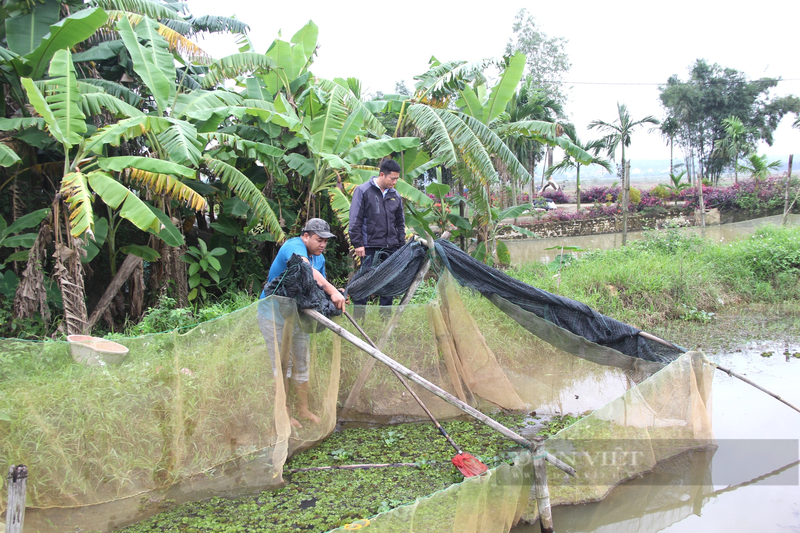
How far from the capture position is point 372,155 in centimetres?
646

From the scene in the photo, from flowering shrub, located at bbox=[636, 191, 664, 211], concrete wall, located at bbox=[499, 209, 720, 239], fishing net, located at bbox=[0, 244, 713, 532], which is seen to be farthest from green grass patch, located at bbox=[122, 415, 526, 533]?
flowering shrub, located at bbox=[636, 191, 664, 211]

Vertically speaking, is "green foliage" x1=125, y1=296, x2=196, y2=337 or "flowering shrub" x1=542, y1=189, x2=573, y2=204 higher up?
"flowering shrub" x1=542, y1=189, x2=573, y2=204

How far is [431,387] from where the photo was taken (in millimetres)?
3473

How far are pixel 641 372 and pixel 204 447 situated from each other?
3.27 m

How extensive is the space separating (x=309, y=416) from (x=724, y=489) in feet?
9.62

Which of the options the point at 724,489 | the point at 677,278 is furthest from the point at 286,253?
the point at 677,278

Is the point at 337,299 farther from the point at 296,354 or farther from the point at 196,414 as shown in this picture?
the point at 196,414

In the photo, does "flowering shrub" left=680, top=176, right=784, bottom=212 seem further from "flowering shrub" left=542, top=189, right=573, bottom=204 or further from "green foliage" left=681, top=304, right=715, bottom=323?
"green foliage" left=681, top=304, right=715, bottom=323

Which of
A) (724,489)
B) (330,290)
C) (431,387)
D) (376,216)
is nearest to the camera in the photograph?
(431,387)

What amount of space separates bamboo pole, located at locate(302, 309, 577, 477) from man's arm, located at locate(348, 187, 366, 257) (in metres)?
1.31

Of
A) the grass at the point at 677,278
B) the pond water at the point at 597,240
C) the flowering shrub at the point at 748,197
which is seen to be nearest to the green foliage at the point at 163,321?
the grass at the point at 677,278

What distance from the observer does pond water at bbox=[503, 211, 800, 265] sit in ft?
46.1

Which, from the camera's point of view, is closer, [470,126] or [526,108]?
[470,126]

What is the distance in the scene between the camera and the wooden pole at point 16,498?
233 centimetres
